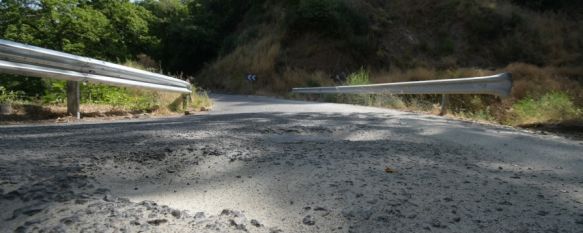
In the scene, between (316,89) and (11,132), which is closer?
(11,132)

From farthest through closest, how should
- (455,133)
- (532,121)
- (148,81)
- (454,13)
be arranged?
(454,13) → (148,81) → (532,121) → (455,133)

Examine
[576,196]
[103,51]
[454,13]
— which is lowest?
[576,196]

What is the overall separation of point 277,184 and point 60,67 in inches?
185

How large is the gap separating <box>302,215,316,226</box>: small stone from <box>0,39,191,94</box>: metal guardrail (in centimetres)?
478

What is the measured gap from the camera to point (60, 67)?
6.19m

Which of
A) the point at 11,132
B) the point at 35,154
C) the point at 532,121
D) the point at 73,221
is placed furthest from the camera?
the point at 532,121

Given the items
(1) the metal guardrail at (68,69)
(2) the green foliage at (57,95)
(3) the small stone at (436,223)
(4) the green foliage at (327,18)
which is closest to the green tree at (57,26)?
(2) the green foliage at (57,95)

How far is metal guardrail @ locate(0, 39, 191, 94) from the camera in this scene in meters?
5.49

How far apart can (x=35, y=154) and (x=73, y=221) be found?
149 centimetres

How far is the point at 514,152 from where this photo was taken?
161 inches

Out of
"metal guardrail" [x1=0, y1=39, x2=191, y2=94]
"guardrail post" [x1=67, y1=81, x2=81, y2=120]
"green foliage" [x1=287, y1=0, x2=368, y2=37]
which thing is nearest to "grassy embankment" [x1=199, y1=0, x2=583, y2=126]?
"green foliage" [x1=287, y1=0, x2=368, y2=37]

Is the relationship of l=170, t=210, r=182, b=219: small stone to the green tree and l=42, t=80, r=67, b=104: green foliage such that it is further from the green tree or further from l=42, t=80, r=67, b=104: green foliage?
the green tree

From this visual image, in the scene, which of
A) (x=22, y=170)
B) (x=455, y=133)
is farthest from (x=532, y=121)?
(x=22, y=170)

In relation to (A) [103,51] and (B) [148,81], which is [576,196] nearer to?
(B) [148,81]
